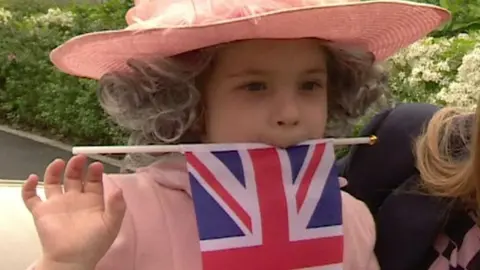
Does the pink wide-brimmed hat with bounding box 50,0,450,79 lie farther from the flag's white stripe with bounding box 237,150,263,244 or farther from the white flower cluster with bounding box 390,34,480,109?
the white flower cluster with bounding box 390,34,480,109

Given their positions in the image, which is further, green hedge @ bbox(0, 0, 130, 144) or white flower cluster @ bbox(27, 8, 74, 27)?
white flower cluster @ bbox(27, 8, 74, 27)

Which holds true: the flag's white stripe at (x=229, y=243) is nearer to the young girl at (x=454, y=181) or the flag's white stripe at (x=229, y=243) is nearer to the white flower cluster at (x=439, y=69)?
the young girl at (x=454, y=181)

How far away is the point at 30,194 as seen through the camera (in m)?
1.54

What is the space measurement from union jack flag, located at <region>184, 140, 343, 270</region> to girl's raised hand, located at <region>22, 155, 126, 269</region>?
0.57ft

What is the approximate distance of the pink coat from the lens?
5.28 ft

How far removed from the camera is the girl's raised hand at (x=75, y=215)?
1474 mm

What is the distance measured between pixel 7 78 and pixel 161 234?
23.4 ft

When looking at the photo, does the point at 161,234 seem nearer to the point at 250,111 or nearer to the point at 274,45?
the point at 250,111

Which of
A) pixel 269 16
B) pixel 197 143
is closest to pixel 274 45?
pixel 269 16

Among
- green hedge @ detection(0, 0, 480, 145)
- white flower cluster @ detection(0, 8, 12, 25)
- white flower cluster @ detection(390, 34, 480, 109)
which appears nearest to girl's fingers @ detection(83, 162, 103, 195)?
white flower cluster @ detection(390, 34, 480, 109)

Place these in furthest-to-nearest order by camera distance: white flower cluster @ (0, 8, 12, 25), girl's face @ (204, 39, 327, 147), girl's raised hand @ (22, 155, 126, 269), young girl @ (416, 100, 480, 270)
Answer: white flower cluster @ (0, 8, 12, 25) < young girl @ (416, 100, 480, 270) < girl's face @ (204, 39, 327, 147) < girl's raised hand @ (22, 155, 126, 269)

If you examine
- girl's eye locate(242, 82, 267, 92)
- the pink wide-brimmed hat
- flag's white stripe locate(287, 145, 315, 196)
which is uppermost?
the pink wide-brimmed hat

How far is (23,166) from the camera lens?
23.4 feet

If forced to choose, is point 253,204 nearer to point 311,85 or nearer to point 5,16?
point 311,85
